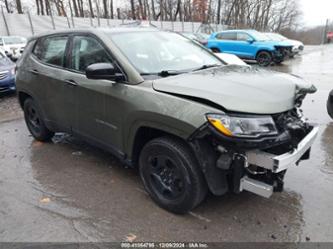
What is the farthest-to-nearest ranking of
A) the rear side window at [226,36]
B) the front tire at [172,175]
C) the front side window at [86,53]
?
the rear side window at [226,36], the front side window at [86,53], the front tire at [172,175]

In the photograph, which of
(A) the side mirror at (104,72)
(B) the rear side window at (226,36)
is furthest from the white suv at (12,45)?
(A) the side mirror at (104,72)

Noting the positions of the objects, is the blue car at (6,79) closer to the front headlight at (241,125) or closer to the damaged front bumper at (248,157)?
the damaged front bumper at (248,157)

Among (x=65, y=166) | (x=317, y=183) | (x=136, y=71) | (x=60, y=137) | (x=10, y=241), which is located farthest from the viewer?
(x=60, y=137)

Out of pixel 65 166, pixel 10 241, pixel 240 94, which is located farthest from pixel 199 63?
pixel 10 241

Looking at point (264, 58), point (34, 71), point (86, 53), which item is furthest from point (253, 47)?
point (86, 53)

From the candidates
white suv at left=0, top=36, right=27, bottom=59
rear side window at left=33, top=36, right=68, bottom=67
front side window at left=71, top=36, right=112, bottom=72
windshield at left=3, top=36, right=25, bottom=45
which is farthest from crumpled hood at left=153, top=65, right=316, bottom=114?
windshield at left=3, top=36, right=25, bottom=45

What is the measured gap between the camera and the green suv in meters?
2.47

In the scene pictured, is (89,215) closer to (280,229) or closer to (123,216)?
(123,216)

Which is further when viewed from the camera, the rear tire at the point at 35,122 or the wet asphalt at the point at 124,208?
the rear tire at the point at 35,122

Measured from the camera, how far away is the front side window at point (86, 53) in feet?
11.3

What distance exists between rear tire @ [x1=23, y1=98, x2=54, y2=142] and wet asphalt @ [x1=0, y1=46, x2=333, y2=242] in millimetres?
600

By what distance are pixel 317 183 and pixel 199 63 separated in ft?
6.64

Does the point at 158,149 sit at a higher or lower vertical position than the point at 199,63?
lower

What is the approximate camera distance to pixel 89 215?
3.04 metres
